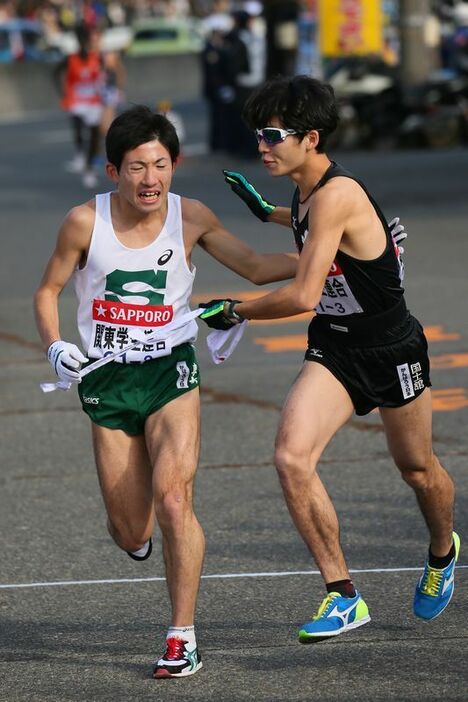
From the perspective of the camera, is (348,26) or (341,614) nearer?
(341,614)

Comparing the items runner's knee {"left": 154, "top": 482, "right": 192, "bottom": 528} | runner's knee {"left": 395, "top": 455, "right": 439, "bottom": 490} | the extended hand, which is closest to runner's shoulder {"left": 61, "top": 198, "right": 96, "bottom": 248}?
the extended hand

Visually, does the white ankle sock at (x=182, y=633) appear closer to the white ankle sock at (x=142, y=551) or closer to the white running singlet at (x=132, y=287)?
the white ankle sock at (x=142, y=551)

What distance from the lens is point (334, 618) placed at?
571 cm

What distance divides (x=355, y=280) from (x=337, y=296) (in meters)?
0.09

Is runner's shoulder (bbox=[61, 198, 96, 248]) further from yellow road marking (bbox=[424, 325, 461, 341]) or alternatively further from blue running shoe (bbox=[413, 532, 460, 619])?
yellow road marking (bbox=[424, 325, 461, 341])

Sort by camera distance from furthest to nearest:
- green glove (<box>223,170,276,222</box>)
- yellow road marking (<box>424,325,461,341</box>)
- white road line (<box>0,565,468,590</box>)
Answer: yellow road marking (<box>424,325,461,341</box>) < white road line (<box>0,565,468,590</box>) < green glove (<box>223,170,276,222</box>)

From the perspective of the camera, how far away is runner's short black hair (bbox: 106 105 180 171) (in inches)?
233

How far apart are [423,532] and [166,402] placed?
2018mm

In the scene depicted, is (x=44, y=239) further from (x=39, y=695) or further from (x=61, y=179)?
(x=39, y=695)

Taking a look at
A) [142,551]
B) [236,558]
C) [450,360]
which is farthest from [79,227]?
[450,360]

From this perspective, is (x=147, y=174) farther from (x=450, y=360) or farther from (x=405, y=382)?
(x=450, y=360)

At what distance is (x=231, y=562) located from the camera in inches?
285

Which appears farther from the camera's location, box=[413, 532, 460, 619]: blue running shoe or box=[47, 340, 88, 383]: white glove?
box=[413, 532, 460, 619]: blue running shoe

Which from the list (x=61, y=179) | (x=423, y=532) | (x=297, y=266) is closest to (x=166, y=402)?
(x=297, y=266)
